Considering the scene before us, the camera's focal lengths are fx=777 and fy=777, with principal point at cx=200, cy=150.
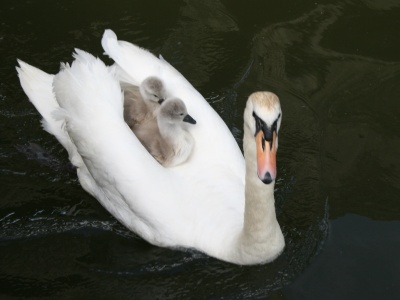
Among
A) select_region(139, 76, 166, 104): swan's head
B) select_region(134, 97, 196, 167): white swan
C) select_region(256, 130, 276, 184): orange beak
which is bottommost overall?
select_region(134, 97, 196, 167): white swan

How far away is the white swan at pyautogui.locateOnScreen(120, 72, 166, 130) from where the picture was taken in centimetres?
571

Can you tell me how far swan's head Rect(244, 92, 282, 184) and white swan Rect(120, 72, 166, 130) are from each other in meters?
1.48

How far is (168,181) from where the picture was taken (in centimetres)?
529

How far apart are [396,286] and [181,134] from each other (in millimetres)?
1812

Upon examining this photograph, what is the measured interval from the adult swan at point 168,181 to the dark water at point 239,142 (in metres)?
0.20

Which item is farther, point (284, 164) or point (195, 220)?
point (284, 164)

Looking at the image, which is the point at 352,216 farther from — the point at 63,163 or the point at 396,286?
the point at 63,163

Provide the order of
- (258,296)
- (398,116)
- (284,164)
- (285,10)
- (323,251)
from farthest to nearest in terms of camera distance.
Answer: (285,10) < (398,116) < (284,164) < (323,251) < (258,296)

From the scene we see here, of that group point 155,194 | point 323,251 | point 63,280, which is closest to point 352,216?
point 323,251

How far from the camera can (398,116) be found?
6777 millimetres

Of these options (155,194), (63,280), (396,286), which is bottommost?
(396,286)

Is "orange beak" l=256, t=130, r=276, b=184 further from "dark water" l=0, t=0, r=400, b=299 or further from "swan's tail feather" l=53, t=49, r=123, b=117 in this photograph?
"swan's tail feather" l=53, t=49, r=123, b=117

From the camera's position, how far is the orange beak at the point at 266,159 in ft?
14.1

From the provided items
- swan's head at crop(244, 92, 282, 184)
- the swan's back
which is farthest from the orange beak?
the swan's back
